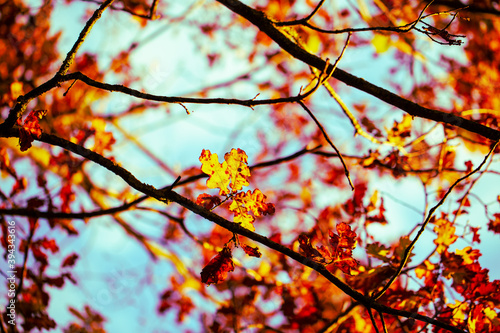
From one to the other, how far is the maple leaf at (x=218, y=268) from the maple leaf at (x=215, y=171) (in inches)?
8.5

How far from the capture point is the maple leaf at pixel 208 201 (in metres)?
1.23

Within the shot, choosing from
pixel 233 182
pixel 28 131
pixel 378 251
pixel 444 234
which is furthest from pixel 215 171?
pixel 444 234

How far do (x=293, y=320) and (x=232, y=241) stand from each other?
5.22 ft

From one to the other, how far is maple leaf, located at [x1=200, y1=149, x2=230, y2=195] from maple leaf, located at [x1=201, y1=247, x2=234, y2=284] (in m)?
0.22

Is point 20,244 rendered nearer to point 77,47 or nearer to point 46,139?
point 46,139

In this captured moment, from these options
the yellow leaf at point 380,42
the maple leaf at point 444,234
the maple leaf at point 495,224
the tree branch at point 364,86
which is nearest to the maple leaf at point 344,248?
the tree branch at point 364,86

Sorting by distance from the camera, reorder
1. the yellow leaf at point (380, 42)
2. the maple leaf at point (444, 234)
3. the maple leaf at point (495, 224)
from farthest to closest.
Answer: the yellow leaf at point (380, 42), the maple leaf at point (495, 224), the maple leaf at point (444, 234)

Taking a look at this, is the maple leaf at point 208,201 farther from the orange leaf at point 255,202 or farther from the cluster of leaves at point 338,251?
the cluster of leaves at point 338,251

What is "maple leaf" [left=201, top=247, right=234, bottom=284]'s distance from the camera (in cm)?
120

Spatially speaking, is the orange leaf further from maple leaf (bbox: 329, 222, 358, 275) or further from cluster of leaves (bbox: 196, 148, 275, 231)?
maple leaf (bbox: 329, 222, 358, 275)

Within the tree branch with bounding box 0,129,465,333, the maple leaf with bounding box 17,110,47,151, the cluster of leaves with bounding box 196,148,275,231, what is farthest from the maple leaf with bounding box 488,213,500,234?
the maple leaf with bounding box 17,110,47,151

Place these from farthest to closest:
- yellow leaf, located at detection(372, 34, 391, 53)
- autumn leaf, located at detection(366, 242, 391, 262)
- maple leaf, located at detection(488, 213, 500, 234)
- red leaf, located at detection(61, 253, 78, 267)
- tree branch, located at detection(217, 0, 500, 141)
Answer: yellow leaf, located at detection(372, 34, 391, 53) < red leaf, located at detection(61, 253, 78, 267) < maple leaf, located at detection(488, 213, 500, 234) < autumn leaf, located at detection(366, 242, 391, 262) < tree branch, located at detection(217, 0, 500, 141)

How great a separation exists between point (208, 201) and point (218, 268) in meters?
0.23

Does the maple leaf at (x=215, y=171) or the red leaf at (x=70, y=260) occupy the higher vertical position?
the red leaf at (x=70, y=260)
